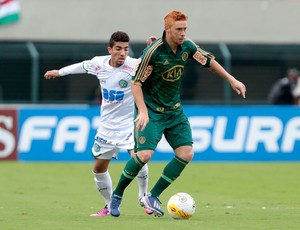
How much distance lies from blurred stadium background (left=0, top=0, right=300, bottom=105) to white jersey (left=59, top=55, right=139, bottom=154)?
16143mm

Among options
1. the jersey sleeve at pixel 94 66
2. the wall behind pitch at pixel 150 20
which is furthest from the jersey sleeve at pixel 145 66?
the wall behind pitch at pixel 150 20

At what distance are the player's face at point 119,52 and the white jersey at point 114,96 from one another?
0.14 metres

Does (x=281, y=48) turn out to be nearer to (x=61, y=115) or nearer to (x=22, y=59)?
(x=22, y=59)

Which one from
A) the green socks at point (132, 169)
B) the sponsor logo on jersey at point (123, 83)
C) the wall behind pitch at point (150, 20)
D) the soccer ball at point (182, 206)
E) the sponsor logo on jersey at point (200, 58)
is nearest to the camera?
the soccer ball at point (182, 206)

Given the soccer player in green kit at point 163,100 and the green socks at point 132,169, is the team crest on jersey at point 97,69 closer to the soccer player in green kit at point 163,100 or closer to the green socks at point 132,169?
the soccer player in green kit at point 163,100

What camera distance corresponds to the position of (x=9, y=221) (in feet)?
35.8

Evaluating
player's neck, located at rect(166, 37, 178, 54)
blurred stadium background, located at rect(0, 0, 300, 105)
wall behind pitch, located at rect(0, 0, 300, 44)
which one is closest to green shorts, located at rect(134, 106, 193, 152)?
player's neck, located at rect(166, 37, 178, 54)

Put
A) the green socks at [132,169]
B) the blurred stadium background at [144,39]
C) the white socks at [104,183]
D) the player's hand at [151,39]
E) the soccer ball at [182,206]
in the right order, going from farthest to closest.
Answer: the blurred stadium background at [144,39], the white socks at [104,183], the player's hand at [151,39], the green socks at [132,169], the soccer ball at [182,206]

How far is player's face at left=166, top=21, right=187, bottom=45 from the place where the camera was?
11.0m

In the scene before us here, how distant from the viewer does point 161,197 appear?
48.4ft

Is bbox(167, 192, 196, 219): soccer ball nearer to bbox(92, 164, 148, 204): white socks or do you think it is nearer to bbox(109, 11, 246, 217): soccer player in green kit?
bbox(109, 11, 246, 217): soccer player in green kit

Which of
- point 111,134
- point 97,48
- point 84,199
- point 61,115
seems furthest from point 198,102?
point 111,134

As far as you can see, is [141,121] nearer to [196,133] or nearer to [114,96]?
[114,96]

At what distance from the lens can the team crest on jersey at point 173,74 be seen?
37.0 ft
